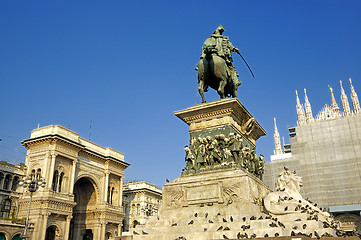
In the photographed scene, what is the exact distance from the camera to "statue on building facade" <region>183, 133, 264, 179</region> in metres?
10.9

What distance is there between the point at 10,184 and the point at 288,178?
1502 inches

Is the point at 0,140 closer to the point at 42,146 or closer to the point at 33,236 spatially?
the point at 42,146

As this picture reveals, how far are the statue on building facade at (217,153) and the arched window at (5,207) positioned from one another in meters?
35.4

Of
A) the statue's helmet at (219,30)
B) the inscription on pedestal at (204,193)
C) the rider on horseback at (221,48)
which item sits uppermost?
the statue's helmet at (219,30)

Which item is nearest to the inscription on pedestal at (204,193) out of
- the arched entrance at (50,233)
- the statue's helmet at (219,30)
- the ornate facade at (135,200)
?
the statue's helmet at (219,30)

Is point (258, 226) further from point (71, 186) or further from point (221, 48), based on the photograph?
point (71, 186)

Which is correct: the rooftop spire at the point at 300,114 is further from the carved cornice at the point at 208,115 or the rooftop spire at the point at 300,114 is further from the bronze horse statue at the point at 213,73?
the carved cornice at the point at 208,115

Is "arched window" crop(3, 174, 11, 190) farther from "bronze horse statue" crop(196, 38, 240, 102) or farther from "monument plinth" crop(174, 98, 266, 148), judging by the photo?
"bronze horse statue" crop(196, 38, 240, 102)

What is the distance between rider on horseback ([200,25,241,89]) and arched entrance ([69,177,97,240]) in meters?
37.0

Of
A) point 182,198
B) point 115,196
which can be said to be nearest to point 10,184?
point 115,196

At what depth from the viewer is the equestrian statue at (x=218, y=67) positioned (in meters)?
12.5

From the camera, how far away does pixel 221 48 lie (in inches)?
504

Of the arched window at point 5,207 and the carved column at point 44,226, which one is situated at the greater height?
the arched window at point 5,207

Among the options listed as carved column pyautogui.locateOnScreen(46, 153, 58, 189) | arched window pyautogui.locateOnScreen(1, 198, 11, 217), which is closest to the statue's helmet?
carved column pyautogui.locateOnScreen(46, 153, 58, 189)
